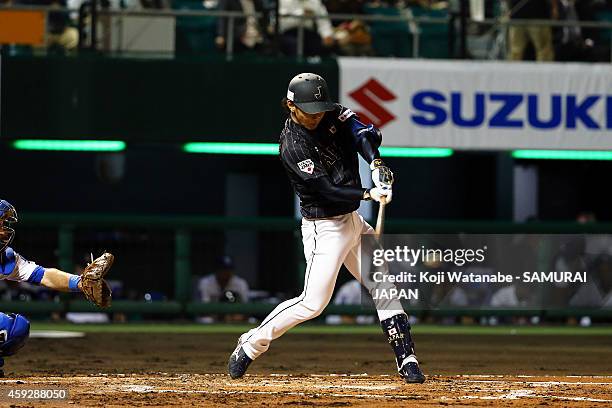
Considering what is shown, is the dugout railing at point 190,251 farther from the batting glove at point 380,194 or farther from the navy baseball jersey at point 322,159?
the batting glove at point 380,194

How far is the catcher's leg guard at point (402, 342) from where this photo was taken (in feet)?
23.4

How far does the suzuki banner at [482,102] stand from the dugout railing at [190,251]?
945mm

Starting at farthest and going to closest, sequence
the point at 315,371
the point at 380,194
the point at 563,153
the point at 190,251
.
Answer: the point at 563,153
the point at 190,251
the point at 315,371
the point at 380,194

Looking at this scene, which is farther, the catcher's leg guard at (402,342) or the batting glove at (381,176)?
the catcher's leg guard at (402,342)

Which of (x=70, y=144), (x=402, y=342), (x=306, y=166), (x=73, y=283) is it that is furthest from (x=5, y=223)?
(x=70, y=144)

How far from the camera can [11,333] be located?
7.42 metres

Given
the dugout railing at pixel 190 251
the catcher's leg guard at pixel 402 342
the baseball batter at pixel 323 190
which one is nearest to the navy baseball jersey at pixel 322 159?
the baseball batter at pixel 323 190

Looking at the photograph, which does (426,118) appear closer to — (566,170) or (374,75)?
(374,75)

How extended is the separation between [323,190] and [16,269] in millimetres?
→ 1907

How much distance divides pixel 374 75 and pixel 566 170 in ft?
15.0

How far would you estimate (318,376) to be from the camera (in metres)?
8.12

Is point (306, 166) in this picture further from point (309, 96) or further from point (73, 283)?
point (73, 283)

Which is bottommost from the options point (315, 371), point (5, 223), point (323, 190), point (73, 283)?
point (315, 371)

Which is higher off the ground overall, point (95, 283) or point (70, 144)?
point (95, 283)
